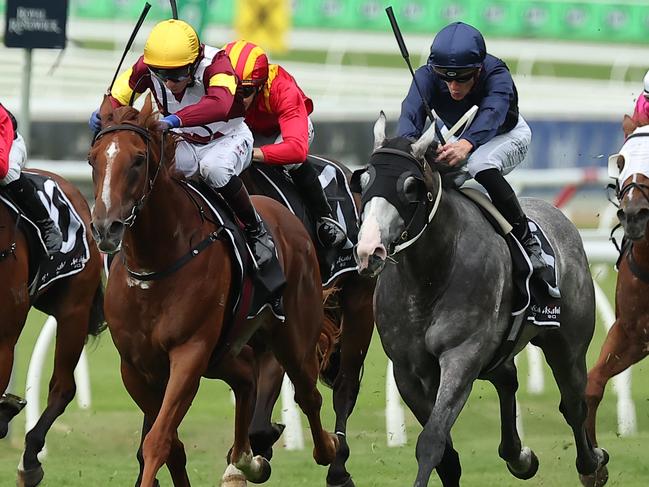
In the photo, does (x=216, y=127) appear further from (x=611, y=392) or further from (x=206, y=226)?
(x=611, y=392)

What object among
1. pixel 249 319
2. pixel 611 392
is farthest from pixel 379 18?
pixel 249 319

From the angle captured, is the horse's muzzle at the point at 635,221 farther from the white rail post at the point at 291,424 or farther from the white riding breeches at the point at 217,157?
the white rail post at the point at 291,424

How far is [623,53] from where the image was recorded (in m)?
24.2

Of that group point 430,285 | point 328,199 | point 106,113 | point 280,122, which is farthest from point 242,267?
point 328,199

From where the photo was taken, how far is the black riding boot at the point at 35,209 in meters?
7.13

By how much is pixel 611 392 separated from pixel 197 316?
16.6 ft

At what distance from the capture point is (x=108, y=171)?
538cm

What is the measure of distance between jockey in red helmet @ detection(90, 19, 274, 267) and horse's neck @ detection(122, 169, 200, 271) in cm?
26

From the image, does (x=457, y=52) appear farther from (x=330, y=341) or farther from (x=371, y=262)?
(x=330, y=341)

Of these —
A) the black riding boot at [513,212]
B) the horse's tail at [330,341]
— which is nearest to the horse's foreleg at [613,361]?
the black riding boot at [513,212]

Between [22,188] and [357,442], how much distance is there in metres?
2.74

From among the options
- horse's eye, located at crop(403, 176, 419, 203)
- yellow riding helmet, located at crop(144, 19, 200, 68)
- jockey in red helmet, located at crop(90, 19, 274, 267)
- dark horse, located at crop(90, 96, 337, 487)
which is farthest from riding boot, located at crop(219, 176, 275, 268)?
horse's eye, located at crop(403, 176, 419, 203)

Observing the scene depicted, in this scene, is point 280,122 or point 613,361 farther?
point 613,361

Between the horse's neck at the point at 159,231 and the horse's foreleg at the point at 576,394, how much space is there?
6.54 ft
